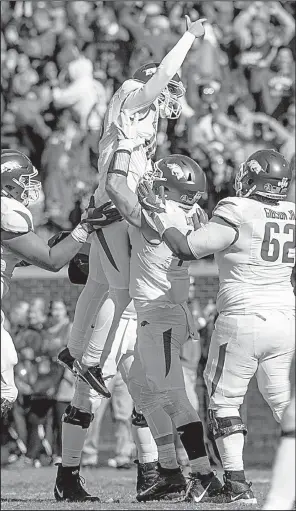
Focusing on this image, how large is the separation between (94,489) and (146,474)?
4.94 ft

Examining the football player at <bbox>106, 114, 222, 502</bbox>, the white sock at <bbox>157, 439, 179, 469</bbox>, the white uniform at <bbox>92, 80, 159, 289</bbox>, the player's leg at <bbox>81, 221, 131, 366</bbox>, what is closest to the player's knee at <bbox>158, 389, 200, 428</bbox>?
the football player at <bbox>106, 114, 222, 502</bbox>

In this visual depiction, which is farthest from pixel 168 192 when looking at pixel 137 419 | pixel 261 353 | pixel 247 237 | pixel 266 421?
pixel 266 421

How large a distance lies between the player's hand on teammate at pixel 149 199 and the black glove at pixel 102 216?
0.78ft

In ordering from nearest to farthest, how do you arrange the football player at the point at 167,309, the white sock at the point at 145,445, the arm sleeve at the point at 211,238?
the arm sleeve at the point at 211,238
the football player at the point at 167,309
the white sock at the point at 145,445

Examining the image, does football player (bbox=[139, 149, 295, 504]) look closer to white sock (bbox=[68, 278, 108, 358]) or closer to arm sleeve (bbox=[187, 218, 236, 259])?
arm sleeve (bbox=[187, 218, 236, 259])

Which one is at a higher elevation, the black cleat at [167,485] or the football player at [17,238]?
the football player at [17,238]

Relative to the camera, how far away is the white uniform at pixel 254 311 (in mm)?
7398

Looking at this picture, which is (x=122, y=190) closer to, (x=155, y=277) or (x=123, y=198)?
(x=123, y=198)

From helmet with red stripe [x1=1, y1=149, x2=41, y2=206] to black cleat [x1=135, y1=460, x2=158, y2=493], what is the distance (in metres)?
2.37

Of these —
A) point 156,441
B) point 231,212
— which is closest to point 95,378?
point 156,441

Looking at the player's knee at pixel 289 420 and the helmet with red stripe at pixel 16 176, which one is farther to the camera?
the helmet with red stripe at pixel 16 176

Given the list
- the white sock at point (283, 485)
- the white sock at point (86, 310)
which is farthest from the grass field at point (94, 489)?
the white sock at point (283, 485)

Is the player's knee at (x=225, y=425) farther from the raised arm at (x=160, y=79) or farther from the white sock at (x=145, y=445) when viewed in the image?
the raised arm at (x=160, y=79)

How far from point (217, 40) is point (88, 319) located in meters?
8.46
